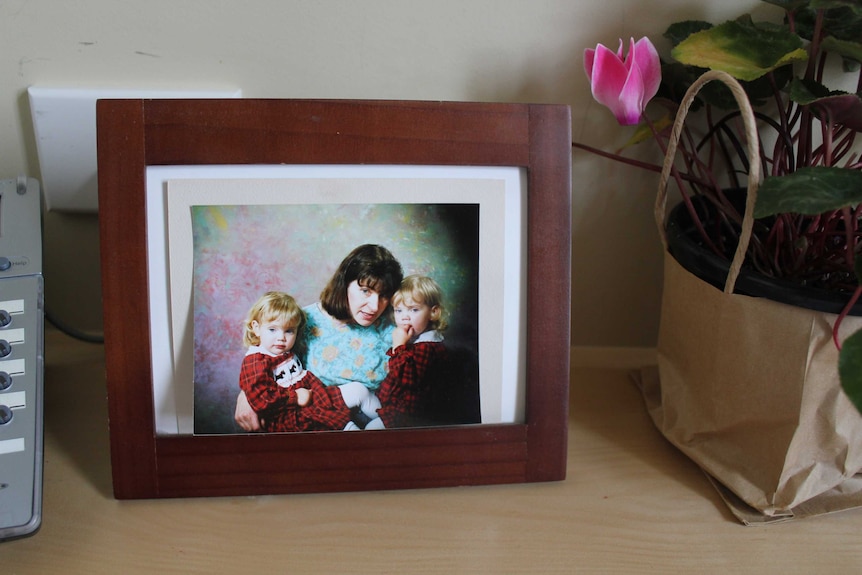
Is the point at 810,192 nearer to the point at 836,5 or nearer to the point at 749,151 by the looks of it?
the point at 749,151

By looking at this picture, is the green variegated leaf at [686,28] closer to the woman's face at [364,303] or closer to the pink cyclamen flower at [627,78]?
the pink cyclamen flower at [627,78]

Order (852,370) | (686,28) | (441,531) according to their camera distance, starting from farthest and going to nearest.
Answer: (686,28) → (441,531) → (852,370)

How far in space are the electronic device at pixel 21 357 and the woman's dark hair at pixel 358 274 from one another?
21cm

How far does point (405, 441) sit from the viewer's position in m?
0.54

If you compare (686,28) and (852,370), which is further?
(686,28)

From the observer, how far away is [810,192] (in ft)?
1.46

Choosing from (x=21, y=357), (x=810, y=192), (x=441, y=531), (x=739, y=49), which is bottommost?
(x=441, y=531)

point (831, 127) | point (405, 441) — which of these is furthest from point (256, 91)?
point (831, 127)

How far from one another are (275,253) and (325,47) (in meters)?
0.21

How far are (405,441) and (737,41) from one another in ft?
1.24

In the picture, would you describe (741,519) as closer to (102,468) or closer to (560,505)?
(560,505)

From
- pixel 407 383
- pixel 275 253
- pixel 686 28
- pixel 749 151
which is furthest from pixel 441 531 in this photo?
pixel 686 28

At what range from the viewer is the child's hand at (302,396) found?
20.9 inches

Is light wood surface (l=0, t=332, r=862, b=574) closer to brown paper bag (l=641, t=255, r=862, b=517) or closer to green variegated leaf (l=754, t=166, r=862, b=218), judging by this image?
brown paper bag (l=641, t=255, r=862, b=517)
